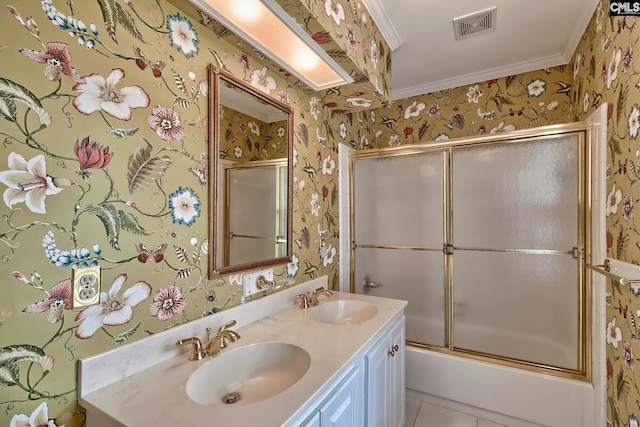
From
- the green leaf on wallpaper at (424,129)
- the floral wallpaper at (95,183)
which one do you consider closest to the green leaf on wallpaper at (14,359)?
the floral wallpaper at (95,183)

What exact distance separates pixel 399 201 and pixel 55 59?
6.60 feet

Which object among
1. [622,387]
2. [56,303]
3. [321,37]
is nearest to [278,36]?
[321,37]

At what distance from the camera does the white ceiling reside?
1553 mm

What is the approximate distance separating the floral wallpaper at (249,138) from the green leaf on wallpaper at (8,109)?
24.3 inches

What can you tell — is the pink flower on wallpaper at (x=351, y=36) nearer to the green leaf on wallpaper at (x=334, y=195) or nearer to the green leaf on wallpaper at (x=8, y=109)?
the green leaf on wallpaper at (x=334, y=195)

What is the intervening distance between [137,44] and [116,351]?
1.00 m

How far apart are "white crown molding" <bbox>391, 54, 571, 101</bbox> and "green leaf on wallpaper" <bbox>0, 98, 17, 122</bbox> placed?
8.39 feet

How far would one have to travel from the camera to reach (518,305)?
Result: 1.85 m

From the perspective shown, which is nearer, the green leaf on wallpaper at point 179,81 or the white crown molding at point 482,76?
the green leaf on wallpaper at point 179,81

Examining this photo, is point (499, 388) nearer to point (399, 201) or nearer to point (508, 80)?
point (399, 201)

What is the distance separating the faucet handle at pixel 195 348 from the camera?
3.28 feet

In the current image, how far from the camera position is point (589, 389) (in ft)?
5.26

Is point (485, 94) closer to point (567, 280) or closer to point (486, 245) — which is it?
point (486, 245)

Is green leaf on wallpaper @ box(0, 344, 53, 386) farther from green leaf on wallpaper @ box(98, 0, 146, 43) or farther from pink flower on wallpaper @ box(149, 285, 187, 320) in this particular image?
green leaf on wallpaper @ box(98, 0, 146, 43)
